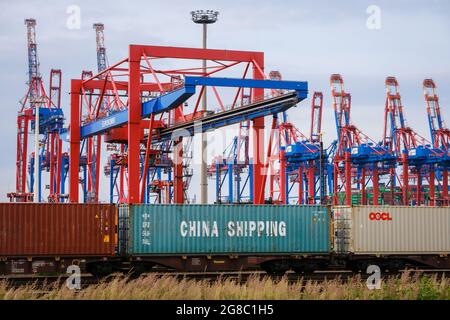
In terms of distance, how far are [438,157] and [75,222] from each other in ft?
238

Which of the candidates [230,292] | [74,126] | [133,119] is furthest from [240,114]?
[230,292]

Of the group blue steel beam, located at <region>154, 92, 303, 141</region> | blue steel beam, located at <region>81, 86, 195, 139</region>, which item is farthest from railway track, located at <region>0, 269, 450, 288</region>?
blue steel beam, located at <region>81, 86, 195, 139</region>

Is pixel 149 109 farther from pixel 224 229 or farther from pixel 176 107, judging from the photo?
pixel 224 229

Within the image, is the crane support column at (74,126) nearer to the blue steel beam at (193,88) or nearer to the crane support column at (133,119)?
the blue steel beam at (193,88)

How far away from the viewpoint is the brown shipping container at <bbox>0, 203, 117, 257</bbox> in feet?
98.8

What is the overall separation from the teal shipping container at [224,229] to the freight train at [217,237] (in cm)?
4

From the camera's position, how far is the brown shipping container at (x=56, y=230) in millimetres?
30125

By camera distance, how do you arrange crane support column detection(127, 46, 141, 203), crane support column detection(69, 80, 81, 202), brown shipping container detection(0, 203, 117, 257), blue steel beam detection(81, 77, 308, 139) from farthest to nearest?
1. crane support column detection(69, 80, 81, 202)
2. crane support column detection(127, 46, 141, 203)
3. blue steel beam detection(81, 77, 308, 139)
4. brown shipping container detection(0, 203, 117, 257)

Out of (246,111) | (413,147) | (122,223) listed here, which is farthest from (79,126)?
(413,147)

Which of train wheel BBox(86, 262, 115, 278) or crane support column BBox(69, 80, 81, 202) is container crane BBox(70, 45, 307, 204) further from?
train wheel BBox(86, 262, 115, 278)

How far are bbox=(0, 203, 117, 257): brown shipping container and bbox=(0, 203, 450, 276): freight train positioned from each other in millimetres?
39

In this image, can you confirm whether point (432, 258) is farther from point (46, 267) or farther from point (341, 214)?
point (46, 267)

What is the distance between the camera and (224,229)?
106 feet

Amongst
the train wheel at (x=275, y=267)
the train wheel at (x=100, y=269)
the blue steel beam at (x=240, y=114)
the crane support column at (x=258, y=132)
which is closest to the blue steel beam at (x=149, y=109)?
the blue steel beam at (x=240, y=114)
